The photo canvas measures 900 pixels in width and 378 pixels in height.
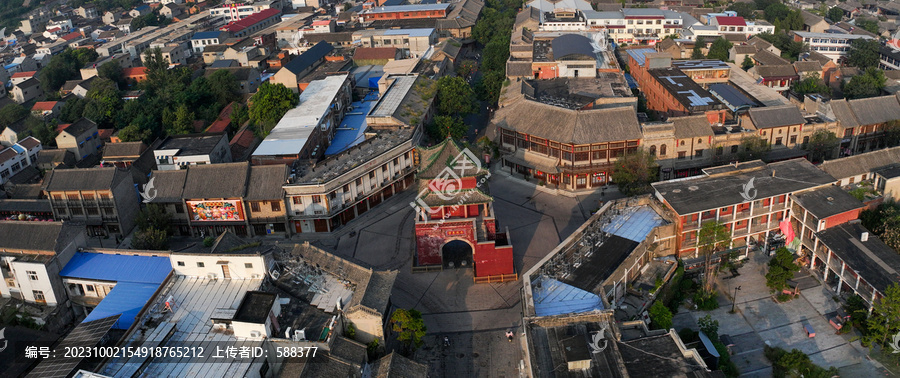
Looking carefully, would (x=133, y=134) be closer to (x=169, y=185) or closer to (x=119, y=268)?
(x=169, y=185)

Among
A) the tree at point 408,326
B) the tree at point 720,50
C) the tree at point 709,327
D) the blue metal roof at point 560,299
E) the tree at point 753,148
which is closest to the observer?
the blue metal roof at point 560,299

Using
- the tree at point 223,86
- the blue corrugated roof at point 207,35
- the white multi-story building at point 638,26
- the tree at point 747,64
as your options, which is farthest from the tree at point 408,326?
the blue corrugated roof at point 207,35

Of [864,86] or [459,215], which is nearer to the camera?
[459,215]

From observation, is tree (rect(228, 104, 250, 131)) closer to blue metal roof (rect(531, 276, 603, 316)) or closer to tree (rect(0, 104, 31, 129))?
tree (rect(0, 104, 31, 129))

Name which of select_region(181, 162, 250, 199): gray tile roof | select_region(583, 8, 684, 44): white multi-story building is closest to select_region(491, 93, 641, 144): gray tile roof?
select_region(181, 162, 250, 199): gray tile roof

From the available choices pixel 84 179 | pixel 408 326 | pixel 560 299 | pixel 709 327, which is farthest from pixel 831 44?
pixel 84 179

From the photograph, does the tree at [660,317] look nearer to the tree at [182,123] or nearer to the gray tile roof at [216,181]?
the gray tile roof at [216,181]
